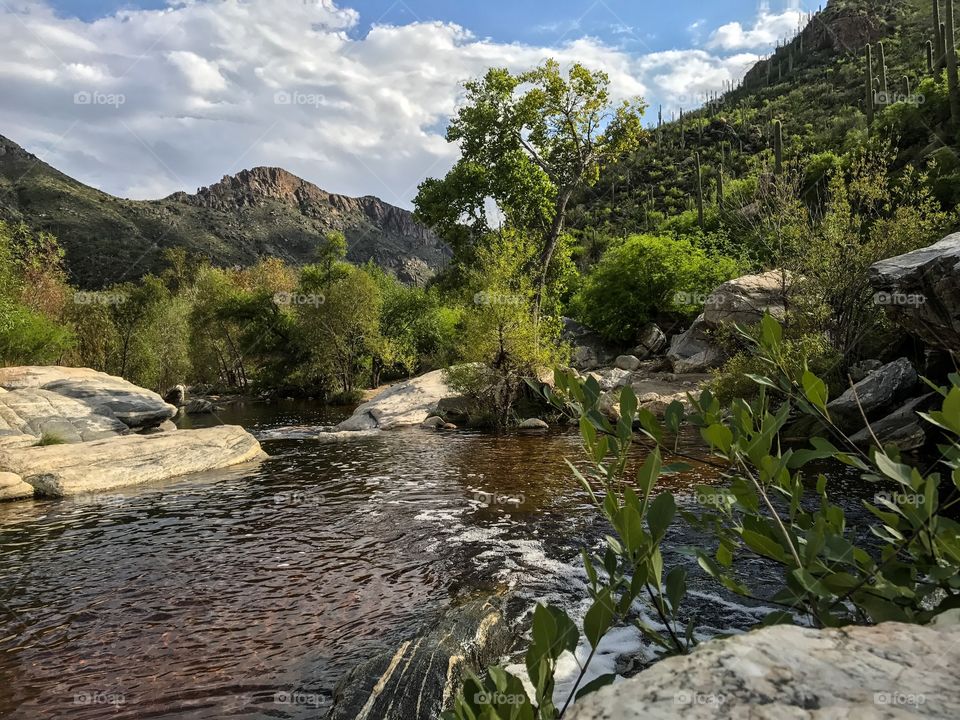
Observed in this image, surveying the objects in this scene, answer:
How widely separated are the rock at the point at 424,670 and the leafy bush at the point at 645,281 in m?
31.7

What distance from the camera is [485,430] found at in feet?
66.3

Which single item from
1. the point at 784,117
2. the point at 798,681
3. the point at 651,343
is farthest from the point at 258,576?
the point at 784,117

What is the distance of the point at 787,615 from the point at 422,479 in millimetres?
11272

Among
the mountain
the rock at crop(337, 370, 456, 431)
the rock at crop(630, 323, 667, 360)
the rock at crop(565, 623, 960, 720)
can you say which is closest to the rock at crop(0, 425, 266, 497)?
the rock at crop(337, 370, 456, 431)

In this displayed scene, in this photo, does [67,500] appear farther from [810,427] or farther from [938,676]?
[810,427]

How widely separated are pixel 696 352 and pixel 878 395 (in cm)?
1676

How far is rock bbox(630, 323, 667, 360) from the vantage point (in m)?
34.8

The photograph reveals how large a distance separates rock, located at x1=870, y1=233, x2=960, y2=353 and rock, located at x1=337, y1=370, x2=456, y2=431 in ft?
50.1

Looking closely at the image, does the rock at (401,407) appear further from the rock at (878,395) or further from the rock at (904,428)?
the rock at (904,428)

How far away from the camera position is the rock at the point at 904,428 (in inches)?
428

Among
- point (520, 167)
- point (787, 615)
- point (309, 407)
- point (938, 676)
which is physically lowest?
point (309, 407)

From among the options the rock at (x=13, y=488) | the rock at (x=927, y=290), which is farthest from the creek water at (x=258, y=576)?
the rock at (x=927, y=290)

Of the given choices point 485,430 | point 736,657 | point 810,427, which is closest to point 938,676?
point 736,657

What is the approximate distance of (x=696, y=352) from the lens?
28.8 m
